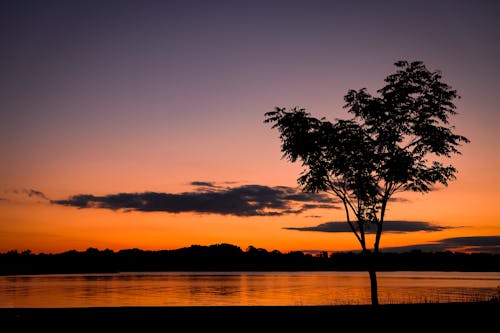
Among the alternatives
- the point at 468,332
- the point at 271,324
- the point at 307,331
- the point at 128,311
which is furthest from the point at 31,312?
the point at 468,332

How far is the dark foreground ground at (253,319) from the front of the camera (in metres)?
21.6

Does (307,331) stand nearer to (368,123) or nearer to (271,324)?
(271,324)

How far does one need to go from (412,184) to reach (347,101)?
633 cm

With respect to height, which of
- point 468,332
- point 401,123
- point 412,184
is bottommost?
point 468,332

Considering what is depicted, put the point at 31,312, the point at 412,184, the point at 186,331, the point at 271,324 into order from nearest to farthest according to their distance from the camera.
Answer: the point at 186,331 < the point at 271,324 < the point at 31,312 < the point at 412,184

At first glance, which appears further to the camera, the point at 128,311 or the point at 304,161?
the point at 304,161

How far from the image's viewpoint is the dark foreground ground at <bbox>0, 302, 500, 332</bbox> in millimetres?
21641

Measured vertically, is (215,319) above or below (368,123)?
below

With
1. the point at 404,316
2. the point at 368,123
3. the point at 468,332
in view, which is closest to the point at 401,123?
the point at 368,123

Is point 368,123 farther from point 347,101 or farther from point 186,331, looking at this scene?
point 186,331

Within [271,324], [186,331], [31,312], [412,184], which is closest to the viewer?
[186,331]

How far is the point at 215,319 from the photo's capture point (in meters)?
23.6

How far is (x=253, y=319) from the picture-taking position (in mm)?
23734

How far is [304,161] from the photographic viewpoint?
107ft
